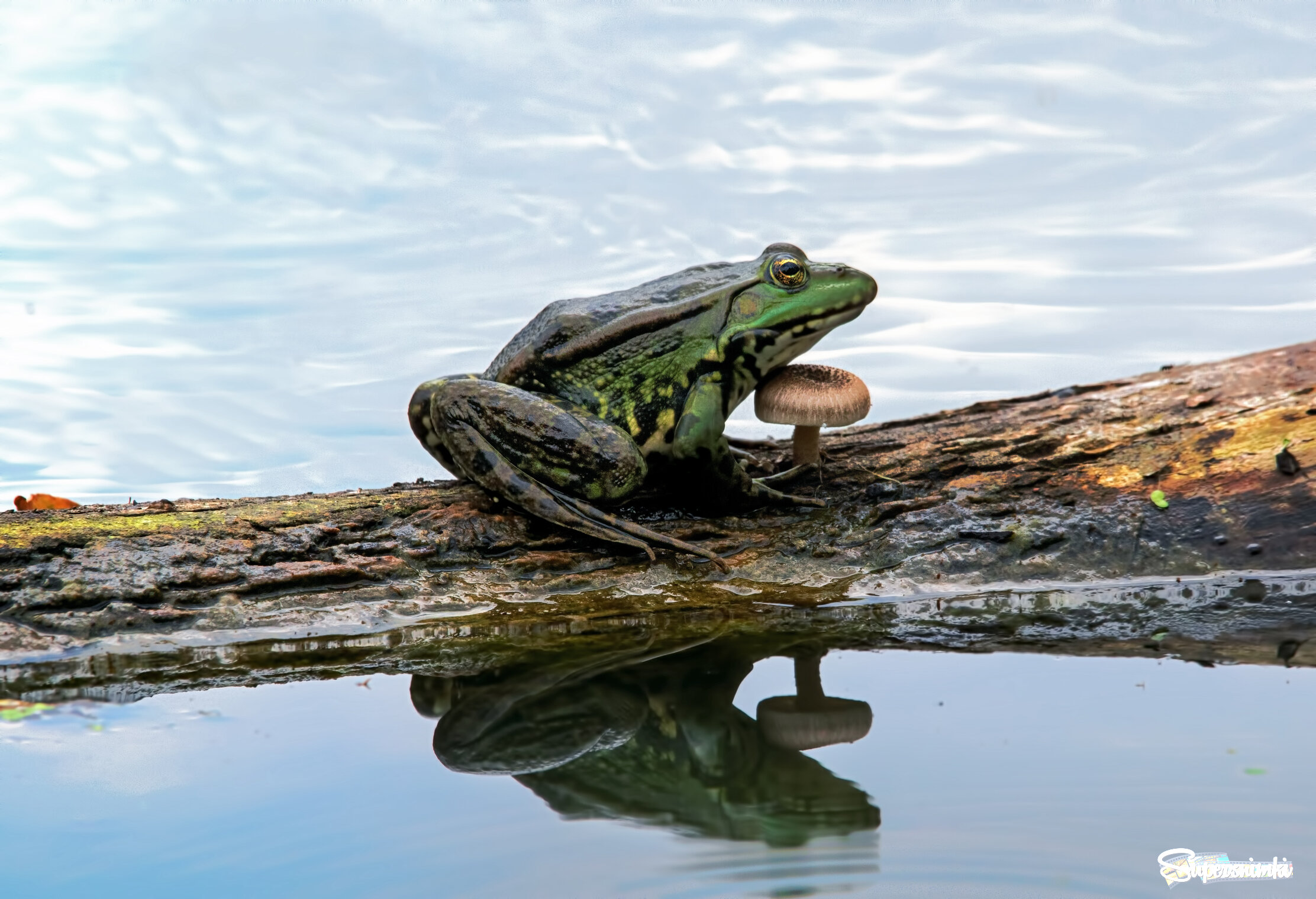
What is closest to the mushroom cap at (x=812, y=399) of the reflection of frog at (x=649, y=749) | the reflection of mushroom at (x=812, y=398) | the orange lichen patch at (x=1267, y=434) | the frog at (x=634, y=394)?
the reflection of mushroom at (x=812, y=398)

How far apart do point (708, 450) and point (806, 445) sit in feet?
2.85

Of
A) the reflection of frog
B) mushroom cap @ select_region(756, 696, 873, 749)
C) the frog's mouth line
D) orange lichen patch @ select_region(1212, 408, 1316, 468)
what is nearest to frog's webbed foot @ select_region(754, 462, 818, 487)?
the frog's mouth line

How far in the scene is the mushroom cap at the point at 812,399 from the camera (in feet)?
17.5

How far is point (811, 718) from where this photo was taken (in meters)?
3.74

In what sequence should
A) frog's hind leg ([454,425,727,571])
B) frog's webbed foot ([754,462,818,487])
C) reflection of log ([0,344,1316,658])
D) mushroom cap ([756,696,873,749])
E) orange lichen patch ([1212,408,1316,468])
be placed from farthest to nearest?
frog's webbed foot ([754,462,818,487])
orange lichen patch ([1212,408,1316,468])
frog's hind leg ([454,425,727,571])
reflection of log ([0,344,1316,658])
mushroom cap ([756,696,873,749])

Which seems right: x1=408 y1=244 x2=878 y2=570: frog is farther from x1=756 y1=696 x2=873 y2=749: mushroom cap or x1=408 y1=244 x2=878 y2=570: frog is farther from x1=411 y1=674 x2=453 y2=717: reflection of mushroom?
x1=756 y1=696 x2=873 y2=749: mushroom cap

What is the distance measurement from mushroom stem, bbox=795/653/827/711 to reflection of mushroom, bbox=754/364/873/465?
150 cm

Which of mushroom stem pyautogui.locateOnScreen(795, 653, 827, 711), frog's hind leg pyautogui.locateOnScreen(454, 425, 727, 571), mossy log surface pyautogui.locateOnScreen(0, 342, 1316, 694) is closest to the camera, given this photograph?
mushroom stem pyautogui.locateOnScreen(795, 653, 827, 711)

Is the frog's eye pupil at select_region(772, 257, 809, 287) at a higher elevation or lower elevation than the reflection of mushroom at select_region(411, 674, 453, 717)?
higher

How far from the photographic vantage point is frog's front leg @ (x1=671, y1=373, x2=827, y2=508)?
16.8 feet

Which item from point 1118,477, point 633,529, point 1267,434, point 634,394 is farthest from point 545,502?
point 1267,434

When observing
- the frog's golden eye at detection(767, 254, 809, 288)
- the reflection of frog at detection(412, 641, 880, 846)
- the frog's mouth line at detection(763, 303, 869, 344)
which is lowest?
the reflection of frog at detection(412, 641, 880, 846)

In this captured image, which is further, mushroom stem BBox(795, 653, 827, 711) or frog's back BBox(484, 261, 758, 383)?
frog's back BBox(484, 261, 758, 383)

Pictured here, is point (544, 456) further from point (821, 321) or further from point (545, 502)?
point (821, 321)
